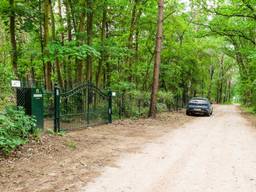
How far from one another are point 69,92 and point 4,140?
16.1 feet

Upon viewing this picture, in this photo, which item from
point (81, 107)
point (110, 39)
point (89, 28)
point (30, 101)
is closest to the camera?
point (30, 101)

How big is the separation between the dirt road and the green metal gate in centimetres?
356

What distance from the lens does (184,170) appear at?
707cm

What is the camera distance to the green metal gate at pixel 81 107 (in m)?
11.4

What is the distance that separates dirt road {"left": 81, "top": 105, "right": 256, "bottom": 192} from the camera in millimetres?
5855

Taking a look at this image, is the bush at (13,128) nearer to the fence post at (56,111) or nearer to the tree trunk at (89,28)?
the fence post at (56,111)

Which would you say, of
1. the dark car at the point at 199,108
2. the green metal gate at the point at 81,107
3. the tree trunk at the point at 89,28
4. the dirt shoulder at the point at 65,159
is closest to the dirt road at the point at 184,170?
the dirt shoulder at the point at 65,159

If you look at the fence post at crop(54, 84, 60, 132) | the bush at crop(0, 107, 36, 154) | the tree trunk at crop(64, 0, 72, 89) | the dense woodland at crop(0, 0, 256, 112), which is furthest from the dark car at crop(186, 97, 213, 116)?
the bush at crop(0, 107, 36, 154)

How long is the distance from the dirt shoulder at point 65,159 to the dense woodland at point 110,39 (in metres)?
2.66

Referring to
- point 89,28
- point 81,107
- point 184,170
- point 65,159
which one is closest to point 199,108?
point 89,28

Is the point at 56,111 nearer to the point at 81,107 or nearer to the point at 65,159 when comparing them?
the point at 81,107

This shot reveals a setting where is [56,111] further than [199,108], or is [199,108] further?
[199,108]

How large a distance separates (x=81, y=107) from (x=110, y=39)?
191 inches

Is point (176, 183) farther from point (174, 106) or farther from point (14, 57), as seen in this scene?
point (174, 106)
